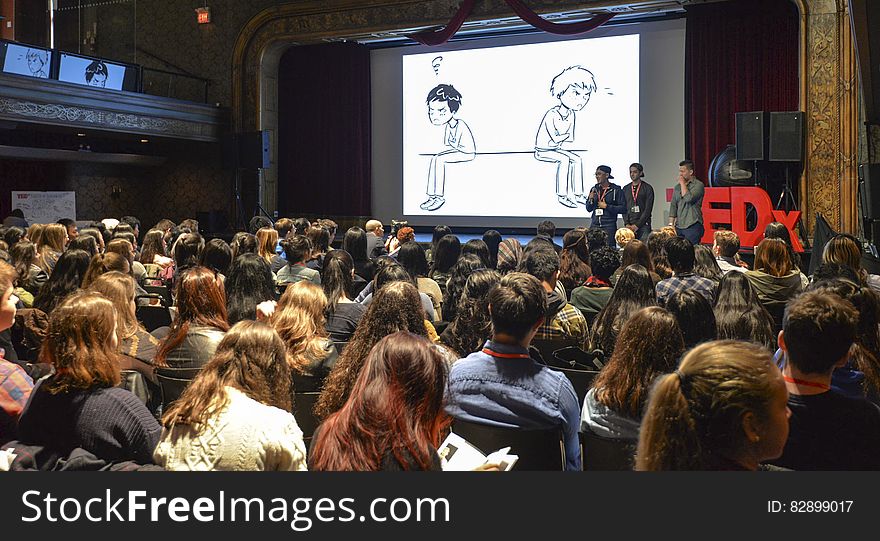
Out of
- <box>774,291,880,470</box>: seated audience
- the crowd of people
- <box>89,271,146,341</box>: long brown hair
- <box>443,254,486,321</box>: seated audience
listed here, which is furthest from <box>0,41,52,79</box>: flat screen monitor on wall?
<box>774,291,880,470</box>: seated audience

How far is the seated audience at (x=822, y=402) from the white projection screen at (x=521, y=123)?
379 inches

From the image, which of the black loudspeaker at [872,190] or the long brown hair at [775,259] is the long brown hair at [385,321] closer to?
the long brown hair at [775,259]

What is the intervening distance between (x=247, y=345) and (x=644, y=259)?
10.8ft

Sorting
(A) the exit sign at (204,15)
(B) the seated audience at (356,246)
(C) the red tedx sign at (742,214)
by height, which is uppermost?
(A) the exit sign at (204,15)

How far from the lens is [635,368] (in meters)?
2.36

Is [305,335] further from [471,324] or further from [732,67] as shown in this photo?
[732,67]

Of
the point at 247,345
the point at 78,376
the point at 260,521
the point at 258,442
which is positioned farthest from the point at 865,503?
the point at 78,376

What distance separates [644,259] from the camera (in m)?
4.92

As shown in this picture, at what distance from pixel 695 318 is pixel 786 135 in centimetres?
718

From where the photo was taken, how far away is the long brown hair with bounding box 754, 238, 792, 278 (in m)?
4.76

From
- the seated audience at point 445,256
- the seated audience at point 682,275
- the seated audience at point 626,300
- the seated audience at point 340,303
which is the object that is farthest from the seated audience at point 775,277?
the seated audience at point 340,303

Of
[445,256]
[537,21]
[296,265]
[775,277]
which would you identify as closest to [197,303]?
[296,265]

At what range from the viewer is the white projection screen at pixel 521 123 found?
449 inches

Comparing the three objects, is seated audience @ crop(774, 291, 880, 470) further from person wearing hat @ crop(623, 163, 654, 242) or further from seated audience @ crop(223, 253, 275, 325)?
person wearing hat @ crop(623, 163, 654, 242)
